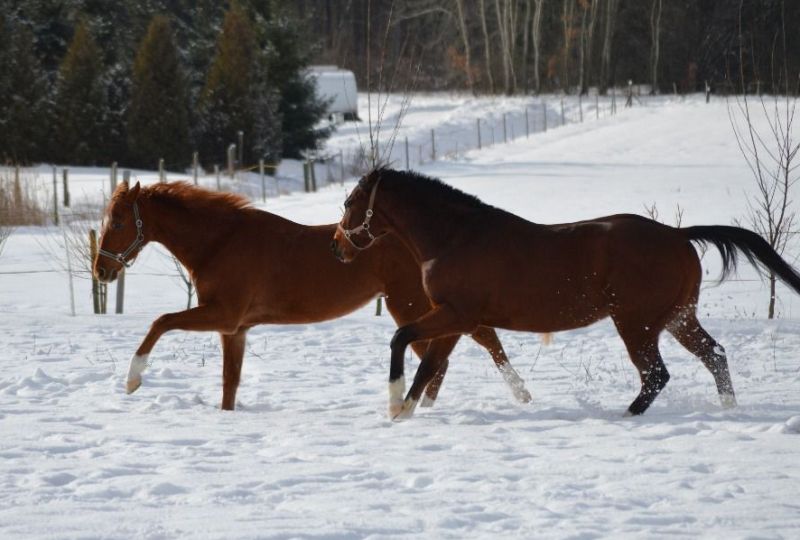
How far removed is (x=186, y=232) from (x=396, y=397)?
73.5 inches

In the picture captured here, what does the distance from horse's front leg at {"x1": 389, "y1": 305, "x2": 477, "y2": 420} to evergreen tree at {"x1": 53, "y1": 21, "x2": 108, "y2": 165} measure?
2897 cm

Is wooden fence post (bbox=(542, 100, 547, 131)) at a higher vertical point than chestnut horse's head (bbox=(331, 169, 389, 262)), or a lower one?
higher

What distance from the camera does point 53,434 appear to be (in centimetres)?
633

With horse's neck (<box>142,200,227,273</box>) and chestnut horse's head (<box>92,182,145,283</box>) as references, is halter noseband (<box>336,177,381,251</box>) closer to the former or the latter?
horse's neck (<box>142,200,227,273</box>)

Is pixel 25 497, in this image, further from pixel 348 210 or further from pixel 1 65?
pixel 1 65

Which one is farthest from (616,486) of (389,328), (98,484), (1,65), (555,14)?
(555,14)

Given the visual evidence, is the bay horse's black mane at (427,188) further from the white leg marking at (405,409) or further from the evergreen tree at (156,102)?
the evergreen tree at (156,102)

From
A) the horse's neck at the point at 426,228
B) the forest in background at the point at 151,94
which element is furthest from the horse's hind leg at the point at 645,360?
the forest in background at the point at 151,94

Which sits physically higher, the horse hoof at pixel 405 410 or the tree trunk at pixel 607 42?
the tree trunk at pixel 607 42

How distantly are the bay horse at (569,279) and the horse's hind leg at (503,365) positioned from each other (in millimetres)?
654

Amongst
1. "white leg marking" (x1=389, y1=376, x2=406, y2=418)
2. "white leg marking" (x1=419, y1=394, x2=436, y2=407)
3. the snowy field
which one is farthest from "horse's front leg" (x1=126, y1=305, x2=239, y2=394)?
"white leg marking" (x1=419, y1=394, x2=436, y2=407)

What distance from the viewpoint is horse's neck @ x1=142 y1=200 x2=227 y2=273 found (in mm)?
7488

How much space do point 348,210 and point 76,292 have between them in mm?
10230

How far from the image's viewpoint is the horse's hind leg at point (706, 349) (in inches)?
267
